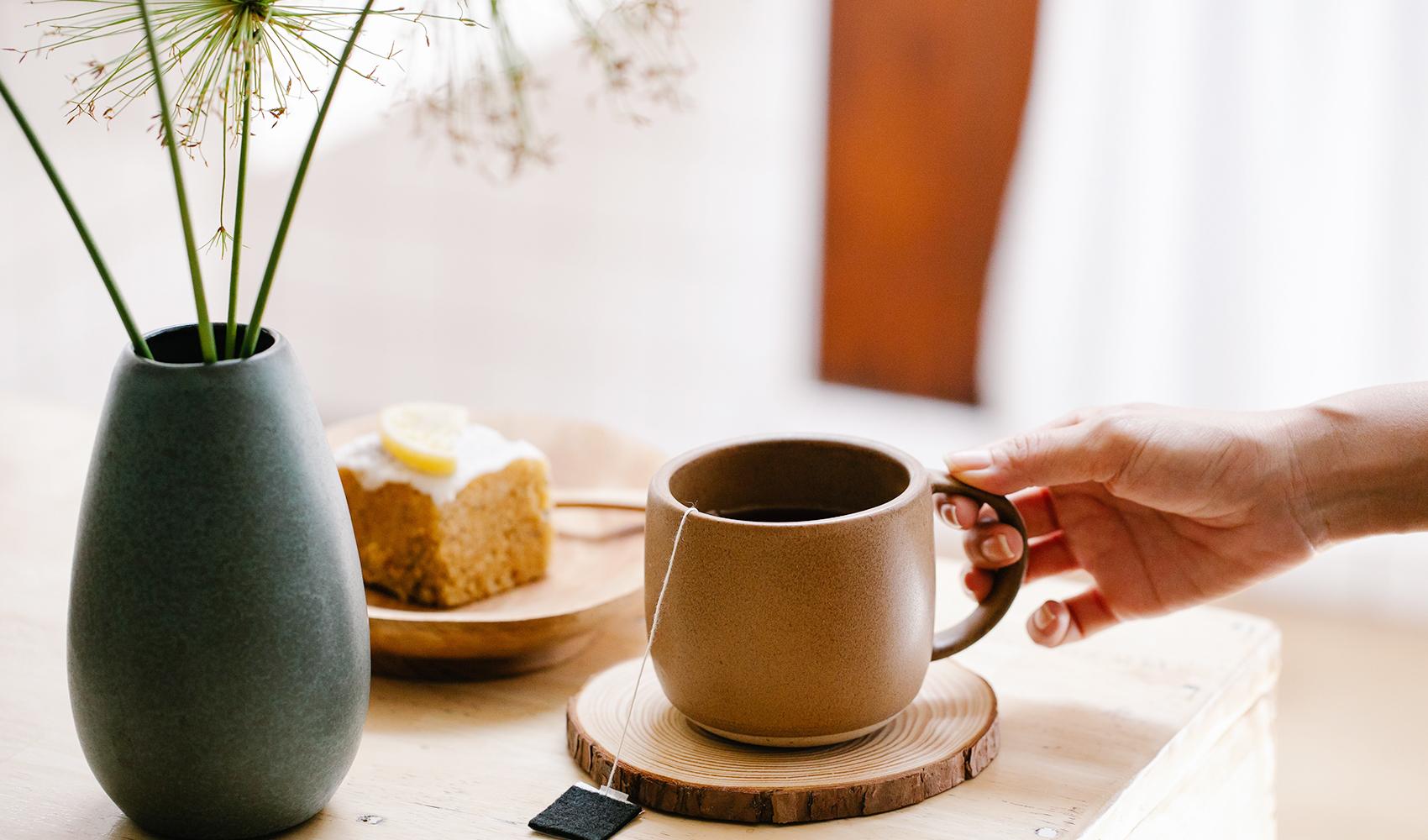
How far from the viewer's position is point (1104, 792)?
875 mm

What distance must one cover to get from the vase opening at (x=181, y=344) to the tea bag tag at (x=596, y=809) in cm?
26

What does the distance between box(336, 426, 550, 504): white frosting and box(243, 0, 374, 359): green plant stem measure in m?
0.39

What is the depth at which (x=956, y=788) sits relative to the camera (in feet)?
2.87

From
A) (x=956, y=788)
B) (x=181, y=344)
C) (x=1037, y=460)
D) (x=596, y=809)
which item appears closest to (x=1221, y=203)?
(x=1037, y=460)

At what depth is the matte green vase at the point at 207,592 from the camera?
73 cm

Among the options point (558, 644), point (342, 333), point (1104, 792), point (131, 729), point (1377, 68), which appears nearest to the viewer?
point (131, 729)

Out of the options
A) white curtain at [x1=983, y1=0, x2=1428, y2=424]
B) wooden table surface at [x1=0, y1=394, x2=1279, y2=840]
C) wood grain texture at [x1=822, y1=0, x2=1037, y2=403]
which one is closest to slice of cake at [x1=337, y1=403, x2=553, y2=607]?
wooden table surface at [x1=0, y1=394, x2=1279, y2=840]

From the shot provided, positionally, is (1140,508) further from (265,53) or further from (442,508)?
(265,53)

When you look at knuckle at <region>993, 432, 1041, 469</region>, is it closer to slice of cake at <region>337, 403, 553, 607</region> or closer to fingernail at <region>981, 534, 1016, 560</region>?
fingernail at <region>981, 534, 1016, 560</region>

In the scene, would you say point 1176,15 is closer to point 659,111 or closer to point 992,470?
point 659,111

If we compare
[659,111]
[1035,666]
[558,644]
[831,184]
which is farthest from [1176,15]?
[558,644]

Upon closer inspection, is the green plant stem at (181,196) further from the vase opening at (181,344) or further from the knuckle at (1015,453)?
the knuckle at (1015,453)

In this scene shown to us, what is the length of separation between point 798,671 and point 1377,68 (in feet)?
6.20

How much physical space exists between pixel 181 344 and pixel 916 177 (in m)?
2.24
